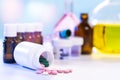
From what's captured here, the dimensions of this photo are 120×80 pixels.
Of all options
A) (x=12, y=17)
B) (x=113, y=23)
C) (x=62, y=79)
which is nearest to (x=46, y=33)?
(x=12, y=17)

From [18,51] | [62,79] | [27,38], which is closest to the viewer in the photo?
[62,79]

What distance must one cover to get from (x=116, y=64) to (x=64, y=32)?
224 mm

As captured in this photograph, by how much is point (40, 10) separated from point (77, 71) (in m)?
0.49

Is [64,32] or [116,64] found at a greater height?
[64,32]

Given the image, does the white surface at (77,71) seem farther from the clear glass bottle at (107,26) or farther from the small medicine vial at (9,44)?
the clear glass bottle at (107,26)

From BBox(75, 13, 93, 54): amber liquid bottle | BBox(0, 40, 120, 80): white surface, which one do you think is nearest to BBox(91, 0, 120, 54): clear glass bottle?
BBox(75, 13, 93, 54): amber liquid bottle

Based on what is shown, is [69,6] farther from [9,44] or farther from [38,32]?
[9,44]

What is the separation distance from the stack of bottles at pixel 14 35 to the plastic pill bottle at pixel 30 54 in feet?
0.16

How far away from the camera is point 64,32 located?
1009mm

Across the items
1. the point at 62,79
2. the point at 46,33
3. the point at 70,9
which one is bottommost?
the point at 62,79

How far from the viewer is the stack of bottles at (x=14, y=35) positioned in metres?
0.85

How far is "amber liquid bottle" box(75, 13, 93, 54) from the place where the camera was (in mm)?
1119

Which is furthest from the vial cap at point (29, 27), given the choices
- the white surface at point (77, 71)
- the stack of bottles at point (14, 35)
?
the white surface at point (77, 71)

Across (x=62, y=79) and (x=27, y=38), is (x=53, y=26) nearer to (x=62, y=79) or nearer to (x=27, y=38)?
(x=27, y=38)
